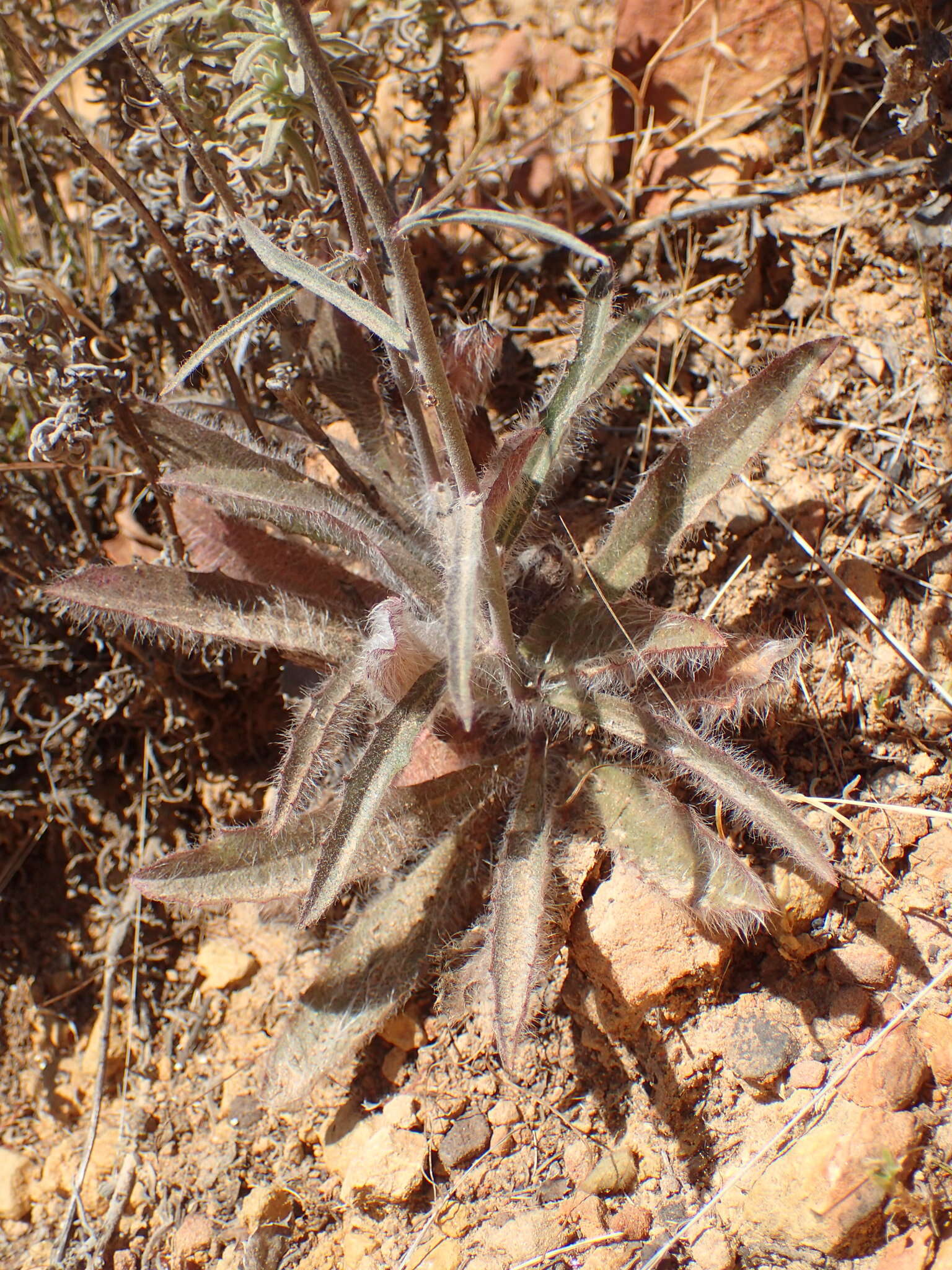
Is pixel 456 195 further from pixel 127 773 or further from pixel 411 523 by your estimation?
pixel 127 773

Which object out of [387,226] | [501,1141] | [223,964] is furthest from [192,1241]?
[387,226]

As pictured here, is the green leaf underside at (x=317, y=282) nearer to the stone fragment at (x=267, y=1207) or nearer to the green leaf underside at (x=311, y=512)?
the green leaf underside at (x=311, y=512)

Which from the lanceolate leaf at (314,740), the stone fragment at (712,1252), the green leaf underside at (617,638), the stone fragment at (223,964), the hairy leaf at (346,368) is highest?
the hairy leaf at (346,368)

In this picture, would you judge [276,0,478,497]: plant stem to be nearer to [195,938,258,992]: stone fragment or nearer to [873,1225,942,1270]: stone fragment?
[195,938,258,992]: stone fragment

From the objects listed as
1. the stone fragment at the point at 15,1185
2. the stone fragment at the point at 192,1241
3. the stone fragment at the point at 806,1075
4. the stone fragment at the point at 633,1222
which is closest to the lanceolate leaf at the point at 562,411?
the stone fragment at the point at 806,1075

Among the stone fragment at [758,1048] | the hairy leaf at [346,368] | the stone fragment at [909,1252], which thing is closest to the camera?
the stone fragment at [909,1252]

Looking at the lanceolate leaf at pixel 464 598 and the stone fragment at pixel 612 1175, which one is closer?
the lanceolate leaf at pixel 464 598

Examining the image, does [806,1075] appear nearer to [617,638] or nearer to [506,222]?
[617,638]
